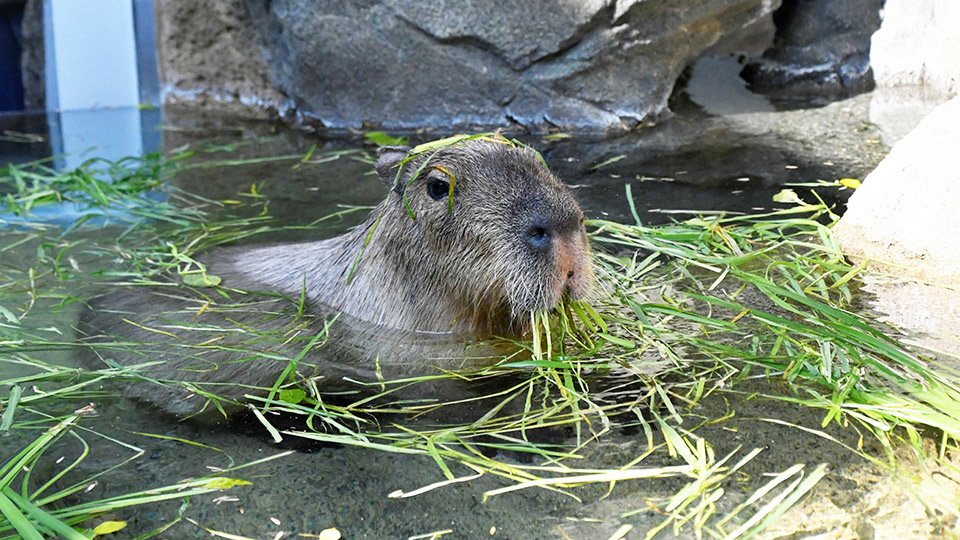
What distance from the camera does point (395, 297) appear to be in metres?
3.94

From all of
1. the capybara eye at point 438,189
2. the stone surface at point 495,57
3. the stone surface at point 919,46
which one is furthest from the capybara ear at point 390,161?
the stone surface at point 919,46

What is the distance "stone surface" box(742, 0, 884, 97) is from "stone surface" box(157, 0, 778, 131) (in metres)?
0.80

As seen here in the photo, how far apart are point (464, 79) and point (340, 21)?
103 centimetres

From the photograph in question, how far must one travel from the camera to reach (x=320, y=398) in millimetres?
3143

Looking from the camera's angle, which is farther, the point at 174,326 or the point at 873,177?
the point at 873,177

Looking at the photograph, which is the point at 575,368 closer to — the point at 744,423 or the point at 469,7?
the point at 744,423

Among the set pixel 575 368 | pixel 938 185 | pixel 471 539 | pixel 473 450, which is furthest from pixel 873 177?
pixel 471 539

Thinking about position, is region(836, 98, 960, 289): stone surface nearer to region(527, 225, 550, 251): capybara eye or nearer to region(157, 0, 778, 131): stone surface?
region(527, 225, 550, 251): capybara eye

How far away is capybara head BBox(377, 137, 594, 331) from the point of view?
3422mm

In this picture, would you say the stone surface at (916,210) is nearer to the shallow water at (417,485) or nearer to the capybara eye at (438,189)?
the shallow water at (417,485)

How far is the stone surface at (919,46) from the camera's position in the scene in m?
7.62

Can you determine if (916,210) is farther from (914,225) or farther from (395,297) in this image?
(395,297)

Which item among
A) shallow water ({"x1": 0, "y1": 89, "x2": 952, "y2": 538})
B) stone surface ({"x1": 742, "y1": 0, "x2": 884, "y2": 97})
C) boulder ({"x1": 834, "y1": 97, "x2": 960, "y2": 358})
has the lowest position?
shallow water ({"x1": 0, "y1": 89, "x2": 952, "y2": 538})

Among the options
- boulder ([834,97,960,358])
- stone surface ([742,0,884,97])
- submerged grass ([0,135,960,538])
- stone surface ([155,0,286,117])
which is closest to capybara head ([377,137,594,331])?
submerged grass ([0,135,960,538])
